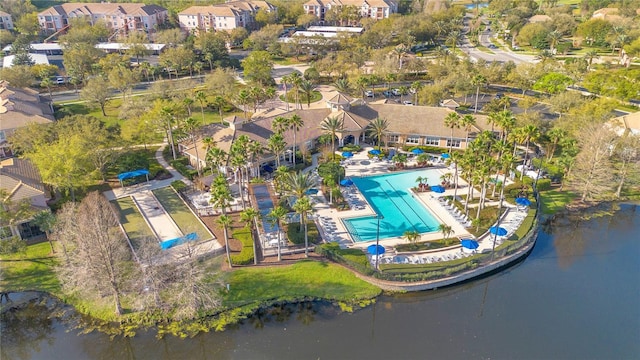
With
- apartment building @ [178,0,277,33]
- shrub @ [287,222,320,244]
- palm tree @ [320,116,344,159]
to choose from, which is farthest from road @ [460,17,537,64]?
shrub @ [287,222,320,244]

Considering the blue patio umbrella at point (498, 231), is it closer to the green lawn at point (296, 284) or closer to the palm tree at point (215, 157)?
the green lawn at point (296, 284)

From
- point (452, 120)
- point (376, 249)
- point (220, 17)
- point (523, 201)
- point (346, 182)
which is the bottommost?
point (376, 249)

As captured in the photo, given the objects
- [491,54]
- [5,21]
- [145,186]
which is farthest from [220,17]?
[145,186]

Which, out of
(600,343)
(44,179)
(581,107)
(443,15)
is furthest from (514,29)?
(44,179)

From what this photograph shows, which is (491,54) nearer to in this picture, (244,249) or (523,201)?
(523,201)

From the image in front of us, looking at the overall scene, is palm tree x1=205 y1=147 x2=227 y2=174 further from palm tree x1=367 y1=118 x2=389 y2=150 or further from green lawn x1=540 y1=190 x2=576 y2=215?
green lawn x1=540 y1=190 x2=576 y2=215

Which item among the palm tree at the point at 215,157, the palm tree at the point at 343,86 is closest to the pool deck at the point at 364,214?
the palm tree at the point at 215,157
